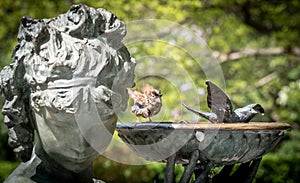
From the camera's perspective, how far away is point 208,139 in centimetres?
262

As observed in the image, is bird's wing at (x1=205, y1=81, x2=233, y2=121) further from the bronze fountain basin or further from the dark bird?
the bronze fountain basin

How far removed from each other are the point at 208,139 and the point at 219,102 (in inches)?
14.3

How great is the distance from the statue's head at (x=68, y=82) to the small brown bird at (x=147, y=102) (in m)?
0.73

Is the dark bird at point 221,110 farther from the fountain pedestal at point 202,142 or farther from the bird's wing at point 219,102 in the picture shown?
the fountain pedestal at point 202,142

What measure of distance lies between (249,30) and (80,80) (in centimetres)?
852

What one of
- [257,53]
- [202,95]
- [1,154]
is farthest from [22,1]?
[257,53]

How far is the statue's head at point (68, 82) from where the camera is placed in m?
2.25

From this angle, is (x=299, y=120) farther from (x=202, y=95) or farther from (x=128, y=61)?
(x=128, y=61)

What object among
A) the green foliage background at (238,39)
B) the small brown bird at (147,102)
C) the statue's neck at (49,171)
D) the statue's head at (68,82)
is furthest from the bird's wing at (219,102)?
the green foliage background at (238,39)

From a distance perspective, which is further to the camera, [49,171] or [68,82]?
[49,171]

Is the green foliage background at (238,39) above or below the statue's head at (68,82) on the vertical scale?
below

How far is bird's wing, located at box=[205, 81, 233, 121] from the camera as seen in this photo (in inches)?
115

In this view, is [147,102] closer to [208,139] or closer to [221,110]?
[221,110]

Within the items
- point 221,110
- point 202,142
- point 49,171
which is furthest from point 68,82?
point 221,110
